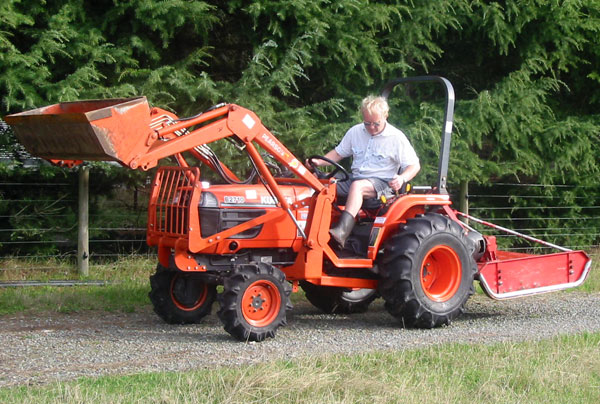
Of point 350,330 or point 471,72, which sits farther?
point 471,72

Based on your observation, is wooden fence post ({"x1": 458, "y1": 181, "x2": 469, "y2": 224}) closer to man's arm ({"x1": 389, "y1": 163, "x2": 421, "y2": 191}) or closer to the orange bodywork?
the orange bodywork

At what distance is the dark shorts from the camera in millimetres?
8211

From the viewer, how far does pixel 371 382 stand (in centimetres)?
540

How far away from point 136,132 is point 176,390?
7.77ft

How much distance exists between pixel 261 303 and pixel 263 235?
0.75 metres

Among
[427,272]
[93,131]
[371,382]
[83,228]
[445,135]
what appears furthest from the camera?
[83,228]

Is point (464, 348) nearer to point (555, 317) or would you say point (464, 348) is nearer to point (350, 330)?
Result: point (350, 330)

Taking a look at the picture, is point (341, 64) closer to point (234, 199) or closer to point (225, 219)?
point (234, 199)

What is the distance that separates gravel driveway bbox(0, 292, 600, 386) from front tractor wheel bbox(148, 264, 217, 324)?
125 millimetres

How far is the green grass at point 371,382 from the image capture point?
16.8 ft

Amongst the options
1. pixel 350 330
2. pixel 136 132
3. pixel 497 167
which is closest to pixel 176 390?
pixel 136 132

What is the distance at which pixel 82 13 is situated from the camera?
33.8 feet

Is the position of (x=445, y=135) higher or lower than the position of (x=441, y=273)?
higher

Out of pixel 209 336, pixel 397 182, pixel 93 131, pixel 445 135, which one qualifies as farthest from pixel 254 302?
pixel 445 135
